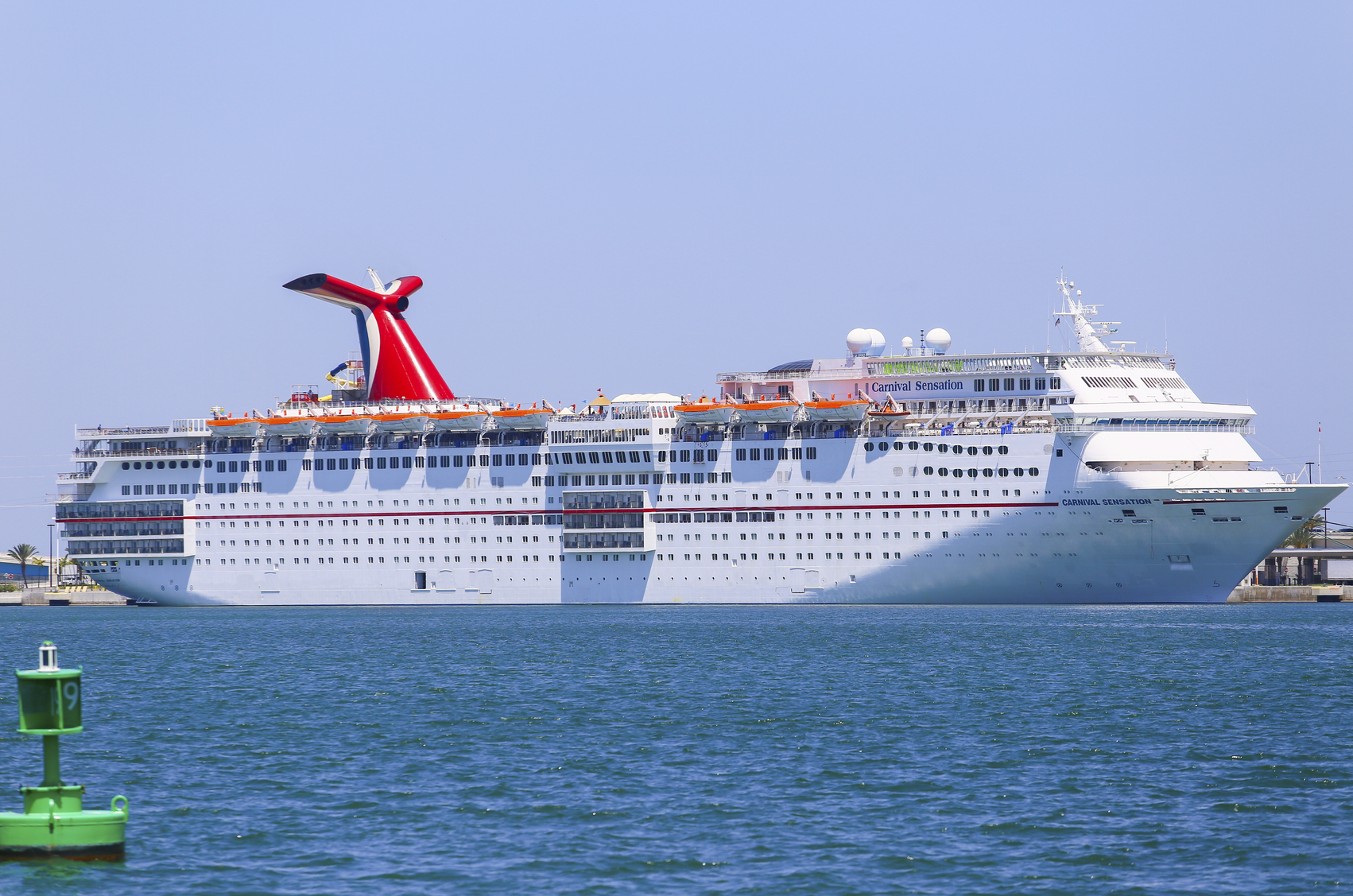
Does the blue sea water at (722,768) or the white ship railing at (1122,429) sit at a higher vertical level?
the white ship railing at (1122,429)

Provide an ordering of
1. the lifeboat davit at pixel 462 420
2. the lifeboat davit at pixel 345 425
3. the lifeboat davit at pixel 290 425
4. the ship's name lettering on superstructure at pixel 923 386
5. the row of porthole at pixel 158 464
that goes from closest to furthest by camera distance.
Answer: the ship's name lettering on superstructure at pixel 923 386
the lifeboat davit at pixel 462 420
the lifeboat davit at pixel 345 425
the lifeboat davit at pixel 290 425
the row of porthole at pixel 158 464

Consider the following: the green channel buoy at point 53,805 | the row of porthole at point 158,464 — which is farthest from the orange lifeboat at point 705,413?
the green channel buoy at point 53,805

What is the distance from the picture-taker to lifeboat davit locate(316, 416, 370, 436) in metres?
75.9

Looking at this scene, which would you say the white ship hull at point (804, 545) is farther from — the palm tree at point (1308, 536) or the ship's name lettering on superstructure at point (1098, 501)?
the palm tree at point (1308, 536)

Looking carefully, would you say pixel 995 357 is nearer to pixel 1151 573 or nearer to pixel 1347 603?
pixel 1151 573

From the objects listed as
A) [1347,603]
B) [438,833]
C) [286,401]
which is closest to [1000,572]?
[1347,603]

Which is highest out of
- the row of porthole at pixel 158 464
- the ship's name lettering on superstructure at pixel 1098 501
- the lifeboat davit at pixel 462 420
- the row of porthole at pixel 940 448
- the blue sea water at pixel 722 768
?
the lifeboat davit at pixel 462 420

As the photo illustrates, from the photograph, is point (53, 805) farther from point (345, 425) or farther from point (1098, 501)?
point (345, 425)

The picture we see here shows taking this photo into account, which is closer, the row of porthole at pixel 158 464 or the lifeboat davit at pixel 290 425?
the lifeboat davit at pixel 290 425

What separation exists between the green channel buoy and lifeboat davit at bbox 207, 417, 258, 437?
6021cm

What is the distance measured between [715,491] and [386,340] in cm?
2116

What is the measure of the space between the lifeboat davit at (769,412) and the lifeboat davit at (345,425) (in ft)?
55.4

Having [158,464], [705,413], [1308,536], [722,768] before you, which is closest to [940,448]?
[705,413]

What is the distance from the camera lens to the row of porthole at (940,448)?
64125 mm
